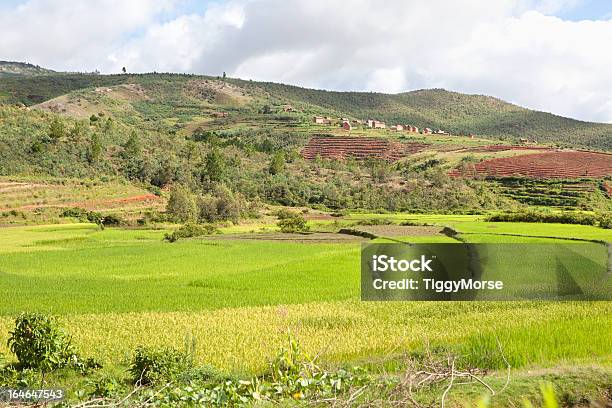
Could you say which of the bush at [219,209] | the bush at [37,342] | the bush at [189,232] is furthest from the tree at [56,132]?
the bush at [37,342]

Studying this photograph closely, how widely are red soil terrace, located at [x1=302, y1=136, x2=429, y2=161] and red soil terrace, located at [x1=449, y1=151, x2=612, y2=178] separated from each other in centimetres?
1562

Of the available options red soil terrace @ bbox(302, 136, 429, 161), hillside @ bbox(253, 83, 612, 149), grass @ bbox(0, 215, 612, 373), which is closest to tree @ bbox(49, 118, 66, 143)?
red soil terrace @ bbox(302, 136, 429, 161)

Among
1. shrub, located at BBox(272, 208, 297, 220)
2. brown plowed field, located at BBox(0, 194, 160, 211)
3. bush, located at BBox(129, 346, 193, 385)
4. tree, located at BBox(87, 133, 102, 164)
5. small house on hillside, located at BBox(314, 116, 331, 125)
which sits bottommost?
shrub, located at BBox(272, 208, 297, 220)

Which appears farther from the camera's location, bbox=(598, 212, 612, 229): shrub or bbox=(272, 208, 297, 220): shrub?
bbox=(272, 208, 297, 220): shrub

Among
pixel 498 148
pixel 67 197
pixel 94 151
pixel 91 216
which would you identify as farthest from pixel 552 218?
pixel 498 148

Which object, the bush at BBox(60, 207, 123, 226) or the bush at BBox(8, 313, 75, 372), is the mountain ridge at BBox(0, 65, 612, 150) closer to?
the bush at BBox(60, 207, 123, 226)

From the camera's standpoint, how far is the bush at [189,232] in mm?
33094

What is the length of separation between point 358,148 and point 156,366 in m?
75.4

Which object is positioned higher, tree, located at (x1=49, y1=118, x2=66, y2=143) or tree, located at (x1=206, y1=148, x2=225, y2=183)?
tree, located at (x1=49, y1=118, x2=66, y2=143)

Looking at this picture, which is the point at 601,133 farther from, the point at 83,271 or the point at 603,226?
the point at 83,271

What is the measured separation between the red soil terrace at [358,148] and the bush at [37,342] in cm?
6923

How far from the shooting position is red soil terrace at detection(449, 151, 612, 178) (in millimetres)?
58228

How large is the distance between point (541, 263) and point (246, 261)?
37.2 ft

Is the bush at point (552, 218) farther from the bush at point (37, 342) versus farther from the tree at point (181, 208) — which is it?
the bush at point (37, 342)
